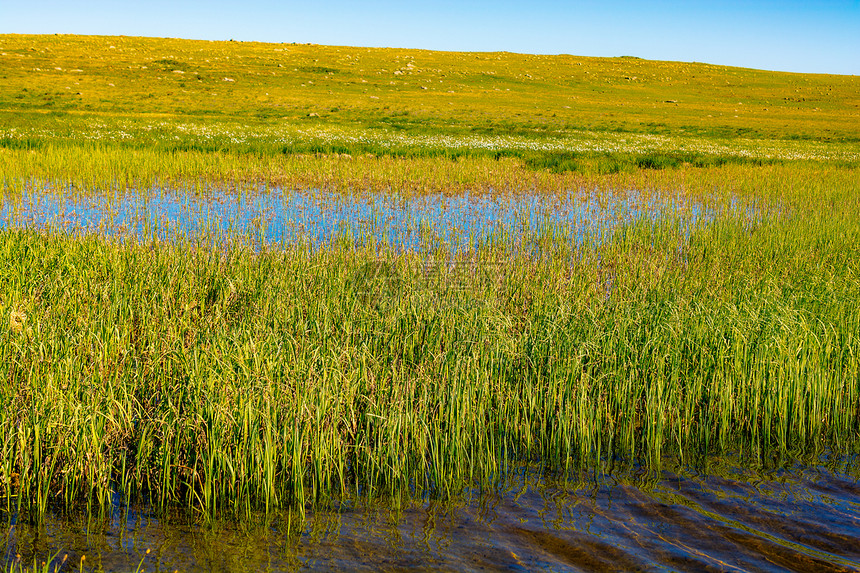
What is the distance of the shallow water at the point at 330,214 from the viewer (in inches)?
479

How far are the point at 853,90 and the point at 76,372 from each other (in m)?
94.4

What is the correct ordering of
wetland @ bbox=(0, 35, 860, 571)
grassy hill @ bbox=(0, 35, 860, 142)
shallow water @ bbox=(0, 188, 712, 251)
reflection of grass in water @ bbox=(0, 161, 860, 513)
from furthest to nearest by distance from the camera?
grassy hill @ bbox=(0, 35, 860, 142) < shallow water @ bbox=(0, 188, 712, 251) < reflection of grass in water @ bbox=(0, 161, 860, 513) < wetland @ bbox=(0, 35, 860, 571)

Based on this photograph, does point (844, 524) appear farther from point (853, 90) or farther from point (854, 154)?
point (853, 90)

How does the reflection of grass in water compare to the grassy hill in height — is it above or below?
below

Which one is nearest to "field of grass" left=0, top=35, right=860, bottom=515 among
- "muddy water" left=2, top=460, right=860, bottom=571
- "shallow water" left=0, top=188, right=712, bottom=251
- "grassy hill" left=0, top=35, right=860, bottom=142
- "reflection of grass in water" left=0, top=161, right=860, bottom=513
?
"reflection of grass in water" left=0, top=161, right=860, bottom=513

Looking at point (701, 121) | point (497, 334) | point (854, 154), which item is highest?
point (701, 121)

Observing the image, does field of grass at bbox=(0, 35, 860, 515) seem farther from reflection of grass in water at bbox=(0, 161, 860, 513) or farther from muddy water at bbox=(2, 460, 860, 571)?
muddy water at bbox=(2, 460, 860, 571)

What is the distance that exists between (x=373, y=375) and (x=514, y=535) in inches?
68.1

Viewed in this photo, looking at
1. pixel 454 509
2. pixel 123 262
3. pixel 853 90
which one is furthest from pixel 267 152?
pixel 853 90

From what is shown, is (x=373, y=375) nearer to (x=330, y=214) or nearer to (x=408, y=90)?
(x=330, y=214)

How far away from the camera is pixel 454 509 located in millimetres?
4727

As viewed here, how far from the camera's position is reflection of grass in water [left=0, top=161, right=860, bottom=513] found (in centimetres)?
472

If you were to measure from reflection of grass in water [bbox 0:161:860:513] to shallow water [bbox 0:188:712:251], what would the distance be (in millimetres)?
3100

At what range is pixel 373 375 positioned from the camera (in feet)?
18.4
